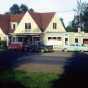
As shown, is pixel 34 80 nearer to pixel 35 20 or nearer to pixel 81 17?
pixel 35 20

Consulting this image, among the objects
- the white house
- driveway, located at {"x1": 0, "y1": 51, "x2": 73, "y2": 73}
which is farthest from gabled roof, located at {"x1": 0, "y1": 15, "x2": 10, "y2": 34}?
driveway, located at {"x1": 0, "y1": 51, "x2": 73, "y2": 73}

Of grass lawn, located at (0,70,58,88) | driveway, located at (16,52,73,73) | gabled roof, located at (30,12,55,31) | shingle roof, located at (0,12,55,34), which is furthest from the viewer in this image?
shingle roof, located at (0,12,55,34)

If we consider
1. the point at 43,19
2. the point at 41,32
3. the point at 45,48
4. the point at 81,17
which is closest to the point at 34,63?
the point at 45,48

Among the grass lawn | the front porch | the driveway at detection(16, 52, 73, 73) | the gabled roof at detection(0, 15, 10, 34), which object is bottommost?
the driveway at detection(16, 52, 73, 73)

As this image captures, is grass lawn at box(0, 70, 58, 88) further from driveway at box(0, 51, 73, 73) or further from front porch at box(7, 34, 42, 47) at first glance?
front porch at box(7, 34, 42, 47)

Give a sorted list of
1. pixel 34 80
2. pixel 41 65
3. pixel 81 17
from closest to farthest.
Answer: pixel 34 80 → pixel 41 65 → pixel 81 17

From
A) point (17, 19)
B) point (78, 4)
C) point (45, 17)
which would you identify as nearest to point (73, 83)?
point (45, 17)

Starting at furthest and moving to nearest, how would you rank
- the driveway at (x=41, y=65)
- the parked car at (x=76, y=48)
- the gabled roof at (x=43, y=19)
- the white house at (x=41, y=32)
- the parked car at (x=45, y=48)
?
the gabled roof at (x=43, y=19) < the white house at (x=41, y=32) < the parked car at (x=76, y=48) < the parked car at (x=45, y=48) < the driveway at (x=41, y=65)

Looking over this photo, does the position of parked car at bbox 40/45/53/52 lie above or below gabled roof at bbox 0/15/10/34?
below

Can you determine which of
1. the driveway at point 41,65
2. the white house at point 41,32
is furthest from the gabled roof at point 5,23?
the driveway at point 41,65

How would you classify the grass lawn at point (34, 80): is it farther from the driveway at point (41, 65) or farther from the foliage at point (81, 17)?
the foliage at point (81, 17)

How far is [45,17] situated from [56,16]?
2163mm

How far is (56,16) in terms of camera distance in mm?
73812

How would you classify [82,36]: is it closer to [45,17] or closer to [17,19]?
[45,17]
